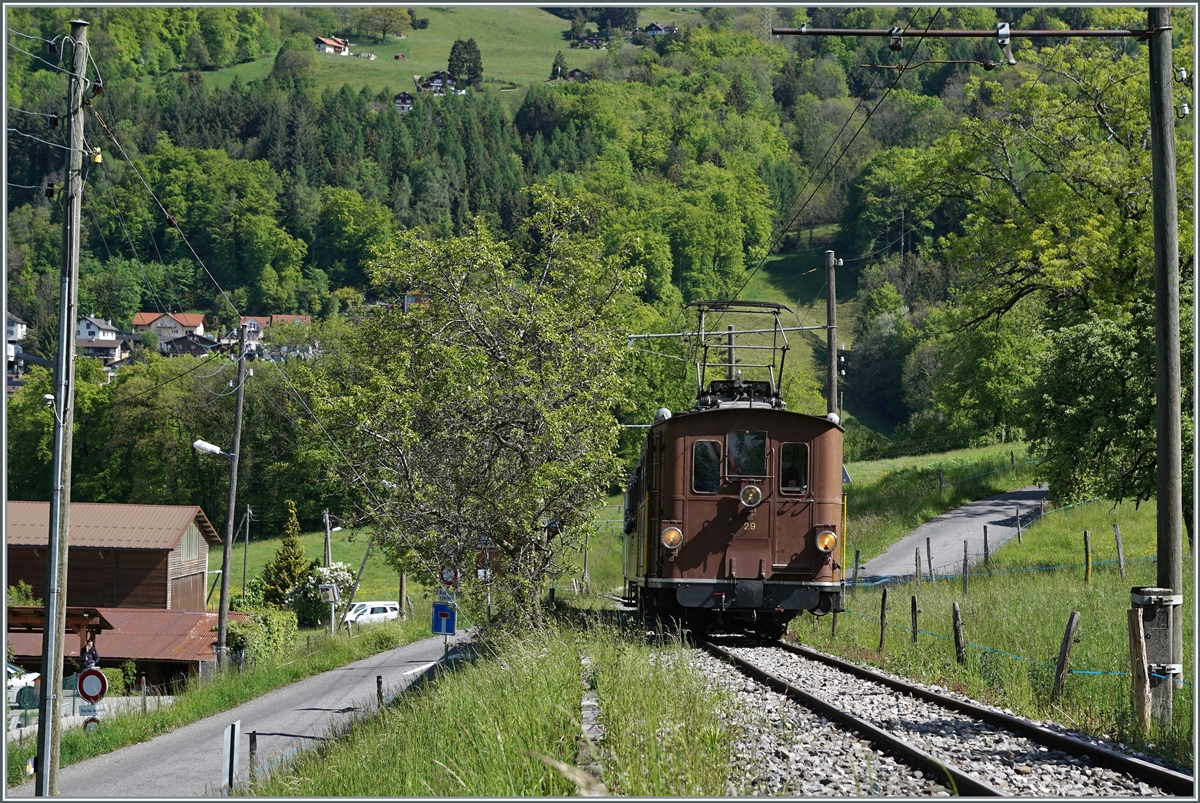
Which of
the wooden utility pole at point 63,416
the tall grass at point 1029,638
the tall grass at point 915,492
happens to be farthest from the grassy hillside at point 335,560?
the wooden utility pole at point 63,416

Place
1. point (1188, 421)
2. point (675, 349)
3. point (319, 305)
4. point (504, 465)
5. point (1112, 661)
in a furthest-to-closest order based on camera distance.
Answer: point (319, 305)
point (675, 349)
point (1188, 421)
point (504, 465)
point (1112, 661)

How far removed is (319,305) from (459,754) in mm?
131578

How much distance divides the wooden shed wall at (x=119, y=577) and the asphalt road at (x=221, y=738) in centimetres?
1836

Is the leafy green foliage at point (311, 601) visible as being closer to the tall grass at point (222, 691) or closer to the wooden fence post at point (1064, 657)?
the tall grass at point (222, 691)

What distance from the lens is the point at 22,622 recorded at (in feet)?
79.0

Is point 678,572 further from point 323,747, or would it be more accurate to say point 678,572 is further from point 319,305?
point 319,305

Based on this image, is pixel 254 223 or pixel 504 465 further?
pixel 254 223

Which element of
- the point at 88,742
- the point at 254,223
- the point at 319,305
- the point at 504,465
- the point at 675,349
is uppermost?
the point at 254,223

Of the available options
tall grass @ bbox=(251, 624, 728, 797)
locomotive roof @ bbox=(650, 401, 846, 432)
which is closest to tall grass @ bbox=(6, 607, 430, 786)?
tall grass @ bbox=(251, 624, 728, 797)

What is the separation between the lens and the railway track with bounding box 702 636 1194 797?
7.50m

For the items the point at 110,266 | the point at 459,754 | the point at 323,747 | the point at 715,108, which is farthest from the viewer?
the point at 715,108

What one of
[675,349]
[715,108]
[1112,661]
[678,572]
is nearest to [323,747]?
[678,572]

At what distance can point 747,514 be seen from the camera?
1602 centimetres

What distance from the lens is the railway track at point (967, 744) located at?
750 cm
